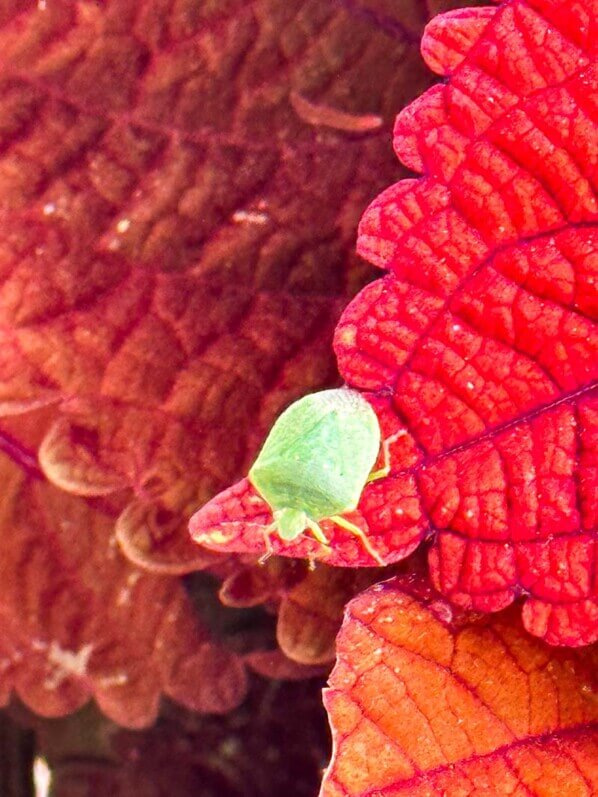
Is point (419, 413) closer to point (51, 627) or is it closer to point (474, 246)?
point (474, 246)

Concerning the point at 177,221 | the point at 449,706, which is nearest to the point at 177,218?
the point at 177,221

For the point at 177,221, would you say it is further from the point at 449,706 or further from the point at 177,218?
the point at 449,706

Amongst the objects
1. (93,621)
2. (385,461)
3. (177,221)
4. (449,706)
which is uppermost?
(177,221)

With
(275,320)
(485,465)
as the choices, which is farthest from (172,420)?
(485,465)

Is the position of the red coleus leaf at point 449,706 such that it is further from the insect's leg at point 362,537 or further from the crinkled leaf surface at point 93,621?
the crinkled leaf surface at point 93,621

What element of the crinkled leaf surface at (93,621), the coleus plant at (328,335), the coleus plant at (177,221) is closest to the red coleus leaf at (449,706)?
the coleus plant at (328,335)

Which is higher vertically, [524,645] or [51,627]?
[524,645]

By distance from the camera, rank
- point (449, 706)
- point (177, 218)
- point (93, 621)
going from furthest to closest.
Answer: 1. point (93, 621)
2. point (177, 218)
3. point (449, 706)
